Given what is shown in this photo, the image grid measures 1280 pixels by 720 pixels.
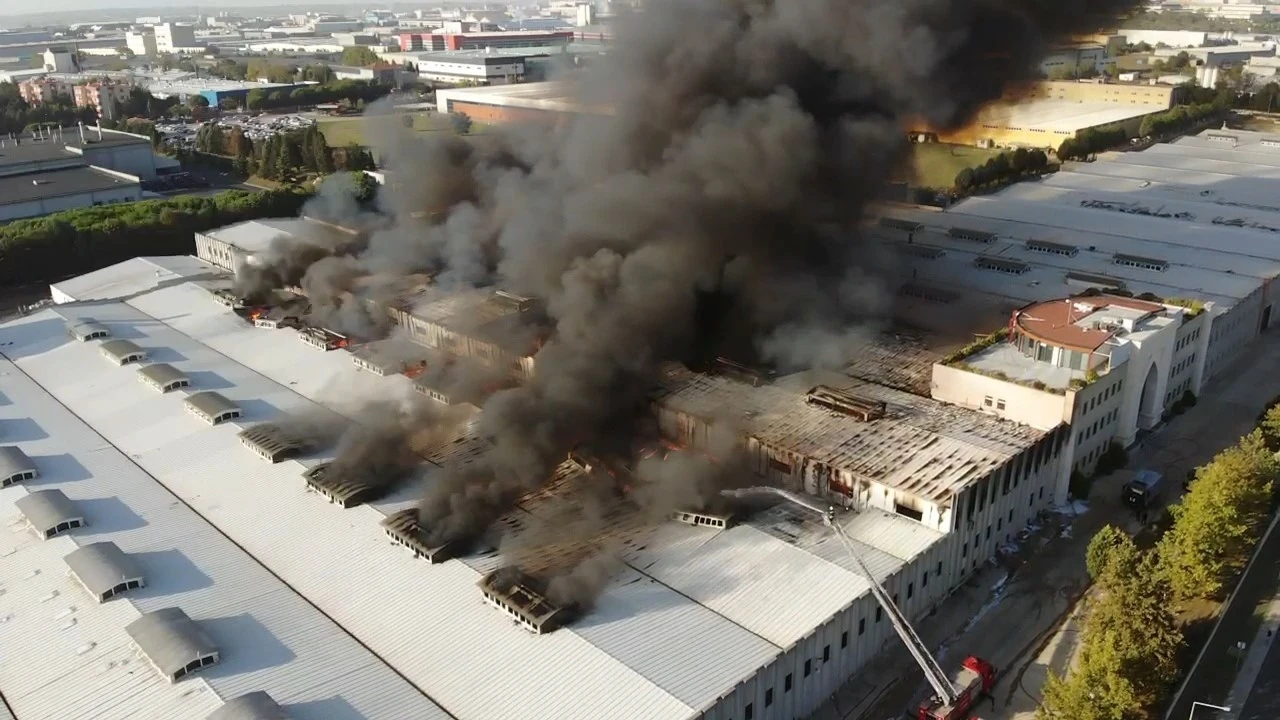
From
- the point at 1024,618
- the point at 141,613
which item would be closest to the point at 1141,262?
the point at 1024,618

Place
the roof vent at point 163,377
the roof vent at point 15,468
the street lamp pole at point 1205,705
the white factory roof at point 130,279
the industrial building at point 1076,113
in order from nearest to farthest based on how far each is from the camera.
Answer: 1. the street lamp pole at point 1205,705
2. the roof vent at point 15,468
3. the roof vent at point 163,377
4. the white factory roof at point 130,279
5. the industrial building at point 1076,113

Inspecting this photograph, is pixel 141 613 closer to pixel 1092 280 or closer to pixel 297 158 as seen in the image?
pixel 1092 280

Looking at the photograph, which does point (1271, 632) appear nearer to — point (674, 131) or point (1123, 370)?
point (1123, 370)

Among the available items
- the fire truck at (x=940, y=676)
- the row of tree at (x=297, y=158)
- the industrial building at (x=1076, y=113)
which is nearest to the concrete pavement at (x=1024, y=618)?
the fire truck at (x=940, y=676)

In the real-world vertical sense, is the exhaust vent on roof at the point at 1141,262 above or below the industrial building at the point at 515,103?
below

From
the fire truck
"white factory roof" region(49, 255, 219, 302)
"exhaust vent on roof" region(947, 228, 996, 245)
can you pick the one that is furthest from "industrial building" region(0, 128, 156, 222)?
the fire truck

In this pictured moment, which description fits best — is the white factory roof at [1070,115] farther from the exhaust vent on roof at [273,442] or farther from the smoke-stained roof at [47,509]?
the smoke-stained roof at [47,509]
